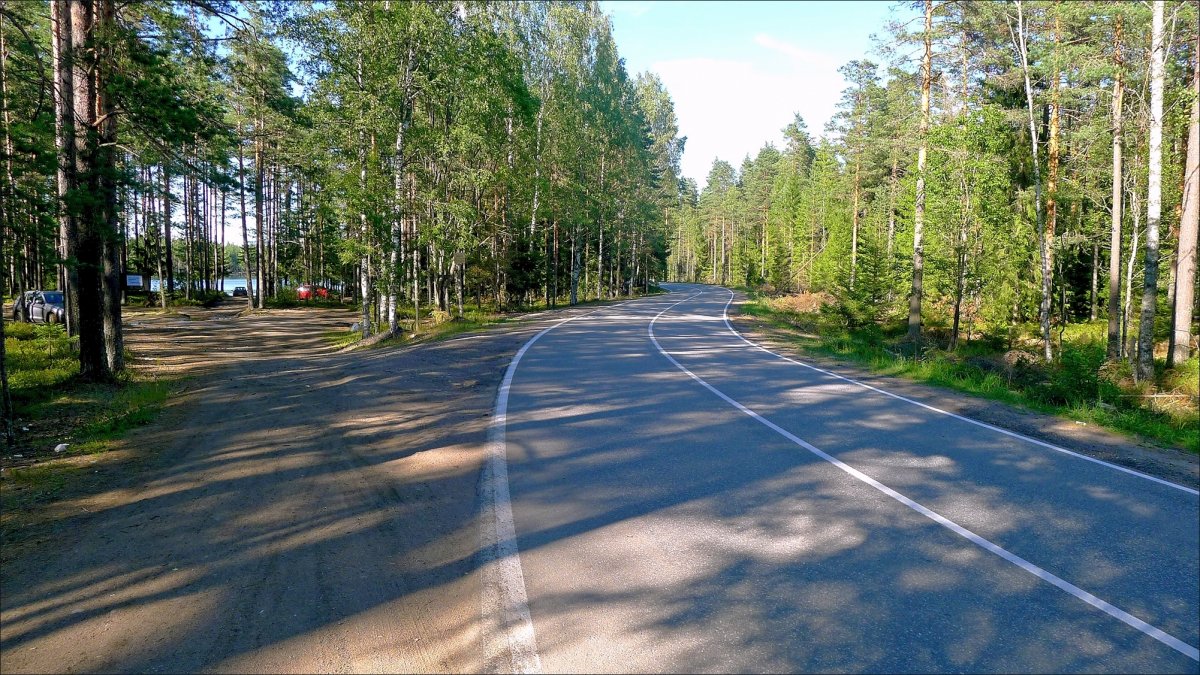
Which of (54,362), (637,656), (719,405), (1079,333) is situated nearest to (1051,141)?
(1079,333)

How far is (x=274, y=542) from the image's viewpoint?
4.89 m

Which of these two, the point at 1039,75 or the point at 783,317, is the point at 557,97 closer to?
the point at 783,317

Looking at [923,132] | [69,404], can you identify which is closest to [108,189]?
[69,404]

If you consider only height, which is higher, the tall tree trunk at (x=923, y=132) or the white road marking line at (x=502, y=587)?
the tall tree trunk at (x=923, y=132)

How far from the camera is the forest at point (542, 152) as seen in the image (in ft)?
36.3

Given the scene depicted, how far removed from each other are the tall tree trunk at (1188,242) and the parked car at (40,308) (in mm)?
39219

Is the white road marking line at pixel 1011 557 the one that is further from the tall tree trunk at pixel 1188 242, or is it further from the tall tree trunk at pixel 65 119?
the tall tree trunk at pixel 1188 242

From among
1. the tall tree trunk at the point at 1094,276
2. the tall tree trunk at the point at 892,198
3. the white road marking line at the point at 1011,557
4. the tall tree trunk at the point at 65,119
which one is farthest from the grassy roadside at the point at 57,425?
the tall tree trunk at the point at 1094,276

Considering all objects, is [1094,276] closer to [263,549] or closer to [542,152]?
[542,152]

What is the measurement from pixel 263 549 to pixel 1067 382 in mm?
12667

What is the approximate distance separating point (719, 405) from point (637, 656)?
6900 mm

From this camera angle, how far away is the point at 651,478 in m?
6.45

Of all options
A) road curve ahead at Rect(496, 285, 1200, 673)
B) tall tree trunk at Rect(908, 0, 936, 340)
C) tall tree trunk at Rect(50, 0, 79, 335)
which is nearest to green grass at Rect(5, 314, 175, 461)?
tall tree trunk at Rect(50, 0, 79, 335)

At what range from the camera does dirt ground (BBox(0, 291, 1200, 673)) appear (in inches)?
142
